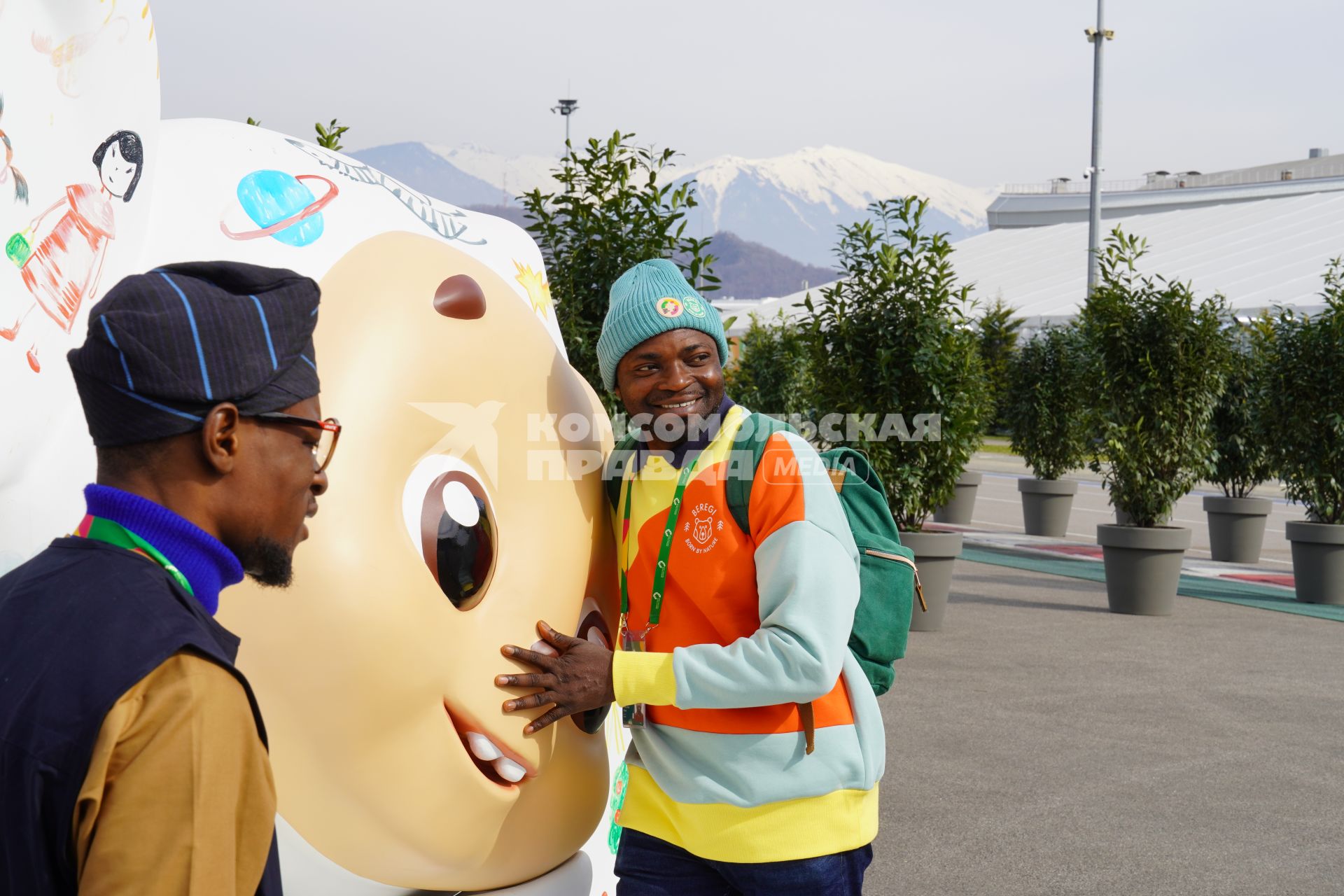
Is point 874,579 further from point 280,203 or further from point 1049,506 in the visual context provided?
point 1049,506

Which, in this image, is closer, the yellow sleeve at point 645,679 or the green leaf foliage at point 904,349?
the yellow sleeve at point 645,679

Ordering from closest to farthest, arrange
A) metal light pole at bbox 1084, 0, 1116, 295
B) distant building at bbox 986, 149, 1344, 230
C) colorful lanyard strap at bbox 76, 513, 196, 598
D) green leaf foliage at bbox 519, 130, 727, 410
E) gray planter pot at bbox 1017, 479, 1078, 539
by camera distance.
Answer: colorful lanyard strap at bbox 76, 513, 196, 598 < green leaf foliage at bbox 519, 130, 727, 410 < gray planter pot at bbox 1017, 479, 1078, 539 < metal light pole at bbox 1084, 0, 1116, 295 < distant building at bbox 986, 149, 1344, 230

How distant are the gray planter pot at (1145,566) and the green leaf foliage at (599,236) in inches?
264

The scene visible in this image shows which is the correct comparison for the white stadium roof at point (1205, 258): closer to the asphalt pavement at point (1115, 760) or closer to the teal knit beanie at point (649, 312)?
the asphalt pavement at point (1115, 760)

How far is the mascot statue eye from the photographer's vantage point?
2.34 m

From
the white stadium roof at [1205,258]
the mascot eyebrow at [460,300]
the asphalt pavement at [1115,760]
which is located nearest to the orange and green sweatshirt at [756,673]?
the mascot eyebrow at [460,300]

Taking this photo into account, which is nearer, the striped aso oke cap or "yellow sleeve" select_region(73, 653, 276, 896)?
"yellow sleeve" select_region(73, 653, 276, 896)

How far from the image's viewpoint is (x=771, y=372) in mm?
18531

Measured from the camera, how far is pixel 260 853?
125 cm

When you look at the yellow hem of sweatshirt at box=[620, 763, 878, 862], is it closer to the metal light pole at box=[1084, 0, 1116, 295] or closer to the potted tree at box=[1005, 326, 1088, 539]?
the potted tree at box=[1005, 326, 1088, 539]

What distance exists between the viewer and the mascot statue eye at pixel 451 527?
234 cm

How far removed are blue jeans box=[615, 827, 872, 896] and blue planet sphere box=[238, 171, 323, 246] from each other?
1.41m

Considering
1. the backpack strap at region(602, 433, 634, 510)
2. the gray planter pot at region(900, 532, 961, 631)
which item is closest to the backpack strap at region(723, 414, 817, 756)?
the backpack strap at region(602, 433, 634, 510)

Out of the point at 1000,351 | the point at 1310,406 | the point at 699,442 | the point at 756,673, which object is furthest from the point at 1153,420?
the point at 756,673
